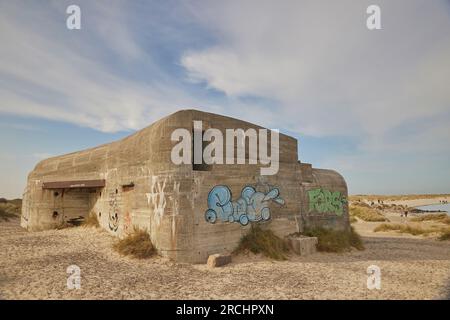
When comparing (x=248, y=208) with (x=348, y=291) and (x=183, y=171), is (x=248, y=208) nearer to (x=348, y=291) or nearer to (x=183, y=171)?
(x=183, y=171)

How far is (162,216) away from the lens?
370 inches

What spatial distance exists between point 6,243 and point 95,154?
5.89 meters

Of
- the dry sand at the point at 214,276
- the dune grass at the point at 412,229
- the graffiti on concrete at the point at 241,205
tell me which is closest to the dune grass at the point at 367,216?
the dune grass at the point at 412,229

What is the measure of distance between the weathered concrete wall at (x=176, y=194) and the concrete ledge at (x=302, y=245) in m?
0.70

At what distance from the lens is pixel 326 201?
14.3 metres

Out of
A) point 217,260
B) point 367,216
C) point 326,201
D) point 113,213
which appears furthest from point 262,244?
point 367,216

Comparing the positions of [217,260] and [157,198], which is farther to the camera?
[157,198]

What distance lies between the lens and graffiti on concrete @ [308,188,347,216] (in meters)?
13.7

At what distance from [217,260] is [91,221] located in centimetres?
1025

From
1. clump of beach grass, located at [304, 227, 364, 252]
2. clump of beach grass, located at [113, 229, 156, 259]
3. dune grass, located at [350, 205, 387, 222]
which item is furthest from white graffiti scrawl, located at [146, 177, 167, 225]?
dune grass, located at [350, 205, 387, 222]

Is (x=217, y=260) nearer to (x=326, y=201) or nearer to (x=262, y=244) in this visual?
(x=262, y=244)

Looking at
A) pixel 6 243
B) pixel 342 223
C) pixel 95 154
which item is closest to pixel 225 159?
pixel 342 223

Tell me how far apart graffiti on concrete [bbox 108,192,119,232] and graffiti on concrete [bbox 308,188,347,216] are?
932 centimetres

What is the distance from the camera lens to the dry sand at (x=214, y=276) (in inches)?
259
